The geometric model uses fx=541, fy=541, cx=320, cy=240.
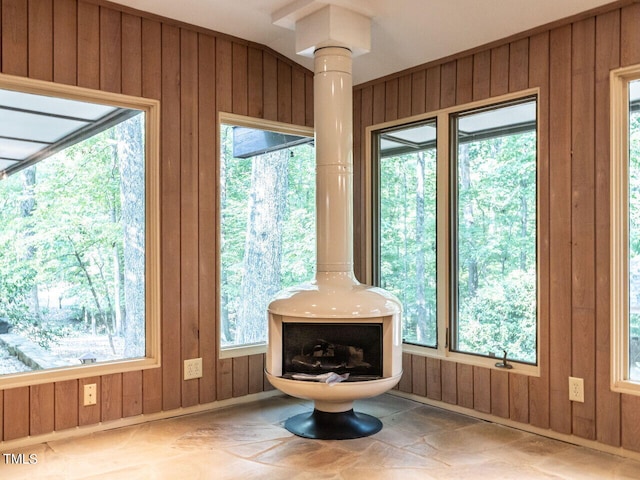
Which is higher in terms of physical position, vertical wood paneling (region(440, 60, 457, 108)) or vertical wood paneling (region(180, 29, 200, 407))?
vertical wood paneling (region(440, 60, 457, 108))

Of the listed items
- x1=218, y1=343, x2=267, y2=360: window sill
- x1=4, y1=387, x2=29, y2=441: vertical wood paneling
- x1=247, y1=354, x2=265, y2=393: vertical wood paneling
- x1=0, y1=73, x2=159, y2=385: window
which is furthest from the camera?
x1=247, y1=354, x2=265, y2=393: vertical wood paneling

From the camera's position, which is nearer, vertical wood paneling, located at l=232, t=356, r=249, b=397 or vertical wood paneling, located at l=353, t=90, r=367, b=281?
vertical wood paneling, located at l=232, t=356, r=249, b=397

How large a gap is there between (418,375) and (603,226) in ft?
5.05

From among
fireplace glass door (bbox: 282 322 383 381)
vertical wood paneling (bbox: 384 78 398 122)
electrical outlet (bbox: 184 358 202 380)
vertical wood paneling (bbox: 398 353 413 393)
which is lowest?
vertical wood paneling (bbox: 398 353 413 393)

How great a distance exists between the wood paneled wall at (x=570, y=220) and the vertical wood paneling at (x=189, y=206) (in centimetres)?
173

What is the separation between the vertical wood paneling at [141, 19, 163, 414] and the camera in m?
3.20

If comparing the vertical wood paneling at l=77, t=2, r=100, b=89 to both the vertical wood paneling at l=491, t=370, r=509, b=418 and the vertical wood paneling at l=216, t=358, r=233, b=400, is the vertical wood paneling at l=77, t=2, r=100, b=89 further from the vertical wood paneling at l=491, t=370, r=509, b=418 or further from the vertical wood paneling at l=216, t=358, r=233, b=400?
the vertical wood paneling at l=491, t=370, r=509, b=418

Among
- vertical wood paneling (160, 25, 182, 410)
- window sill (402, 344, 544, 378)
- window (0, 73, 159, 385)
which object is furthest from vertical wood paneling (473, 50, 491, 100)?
window (0, 73, 159, 385)

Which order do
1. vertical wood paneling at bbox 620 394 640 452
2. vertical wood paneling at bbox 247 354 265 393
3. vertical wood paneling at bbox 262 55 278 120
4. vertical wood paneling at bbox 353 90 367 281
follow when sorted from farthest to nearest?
vertical wood paneling at bbox 353 90 367 281
vertical wood paneling at bbox 262 55 278 120
vertical wood paneling at bbox 247 354 265 393
vertical wood paneling at bbox 620 394 640 452

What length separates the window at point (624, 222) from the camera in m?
2.70

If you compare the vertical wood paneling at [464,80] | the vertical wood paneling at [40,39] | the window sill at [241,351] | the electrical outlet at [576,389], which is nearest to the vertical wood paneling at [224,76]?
the vertical wood paneling at [40,39]

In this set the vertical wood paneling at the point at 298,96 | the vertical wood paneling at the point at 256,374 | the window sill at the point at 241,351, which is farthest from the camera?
the vertical wood paneling at the point at 298,96

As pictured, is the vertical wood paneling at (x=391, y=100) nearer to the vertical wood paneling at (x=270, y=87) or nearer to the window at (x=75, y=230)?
the vertical wood paneling at (x=270, y=87)

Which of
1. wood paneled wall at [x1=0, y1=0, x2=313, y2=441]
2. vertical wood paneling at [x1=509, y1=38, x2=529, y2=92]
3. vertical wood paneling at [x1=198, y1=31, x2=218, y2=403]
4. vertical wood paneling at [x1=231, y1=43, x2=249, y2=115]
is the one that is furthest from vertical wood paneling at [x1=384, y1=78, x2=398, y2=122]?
vertical wood paneling at [x1=198, y1=31, x2=218, y2=403]
